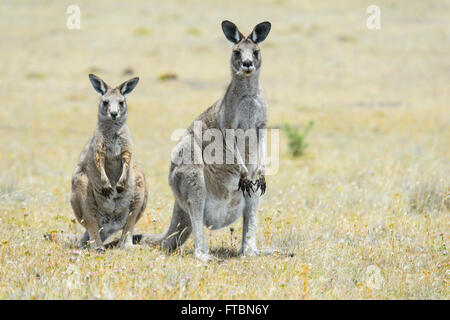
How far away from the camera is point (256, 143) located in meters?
5.49

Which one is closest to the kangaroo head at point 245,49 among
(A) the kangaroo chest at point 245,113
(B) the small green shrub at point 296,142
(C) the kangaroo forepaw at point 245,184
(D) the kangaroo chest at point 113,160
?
(A) the kangaroo chest at point 245,113

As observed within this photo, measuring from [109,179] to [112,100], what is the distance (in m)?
0.83

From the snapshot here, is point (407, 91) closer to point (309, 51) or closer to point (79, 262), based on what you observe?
point (309, 51)

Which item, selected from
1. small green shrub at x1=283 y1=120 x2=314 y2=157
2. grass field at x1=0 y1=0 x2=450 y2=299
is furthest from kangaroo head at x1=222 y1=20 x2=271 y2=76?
small green shrub at x1=283 y1=120 x2=314 y2=157

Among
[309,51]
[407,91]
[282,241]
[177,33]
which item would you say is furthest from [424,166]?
[177,33]

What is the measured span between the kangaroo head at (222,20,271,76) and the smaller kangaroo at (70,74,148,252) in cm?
106

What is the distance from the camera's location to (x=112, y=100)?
5574 millimetres

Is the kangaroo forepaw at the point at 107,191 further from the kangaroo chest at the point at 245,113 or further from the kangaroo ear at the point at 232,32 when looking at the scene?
the kangaroo ear at the point at 232,32

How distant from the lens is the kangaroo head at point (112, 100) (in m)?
5.51

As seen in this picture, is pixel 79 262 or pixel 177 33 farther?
pixel 177 33

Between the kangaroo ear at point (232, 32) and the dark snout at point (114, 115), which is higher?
the kangaroo ear at point (232, 32)

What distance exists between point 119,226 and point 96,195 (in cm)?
46

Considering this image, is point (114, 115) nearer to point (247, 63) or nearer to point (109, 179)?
point (109, 179)

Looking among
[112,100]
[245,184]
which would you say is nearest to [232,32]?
[112,100]
